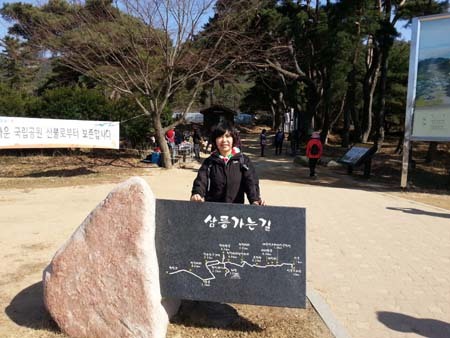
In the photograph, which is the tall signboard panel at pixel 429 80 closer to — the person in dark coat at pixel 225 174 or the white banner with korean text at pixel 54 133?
the person in dark coat at pixel 225 174

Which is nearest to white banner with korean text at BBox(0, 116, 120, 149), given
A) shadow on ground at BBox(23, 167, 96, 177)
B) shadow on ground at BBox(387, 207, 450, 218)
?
shadow on ground at BBox(23, 167, 96, 177)

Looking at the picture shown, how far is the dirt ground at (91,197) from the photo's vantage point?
10.6ft

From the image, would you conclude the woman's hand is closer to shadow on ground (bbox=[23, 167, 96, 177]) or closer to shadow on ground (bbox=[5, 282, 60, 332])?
shadow on ground (bbox=[5, 282, 60, 332])

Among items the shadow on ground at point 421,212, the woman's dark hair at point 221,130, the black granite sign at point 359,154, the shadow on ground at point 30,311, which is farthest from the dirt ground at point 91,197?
the woman's dark hair at point 221,130

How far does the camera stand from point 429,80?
10.4m

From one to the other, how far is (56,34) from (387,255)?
456 inches

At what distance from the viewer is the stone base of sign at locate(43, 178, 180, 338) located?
2.88 meters

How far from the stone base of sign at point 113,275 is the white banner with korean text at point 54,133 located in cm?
932

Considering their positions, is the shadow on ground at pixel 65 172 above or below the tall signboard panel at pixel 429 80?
below

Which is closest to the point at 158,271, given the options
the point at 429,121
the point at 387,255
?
the point at 387,255

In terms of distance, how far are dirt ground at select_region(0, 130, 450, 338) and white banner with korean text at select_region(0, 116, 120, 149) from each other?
0.94 m

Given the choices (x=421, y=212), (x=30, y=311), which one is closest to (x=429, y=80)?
(x=421, y=212)

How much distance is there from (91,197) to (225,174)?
6124mm

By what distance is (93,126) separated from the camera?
12.1 meters
